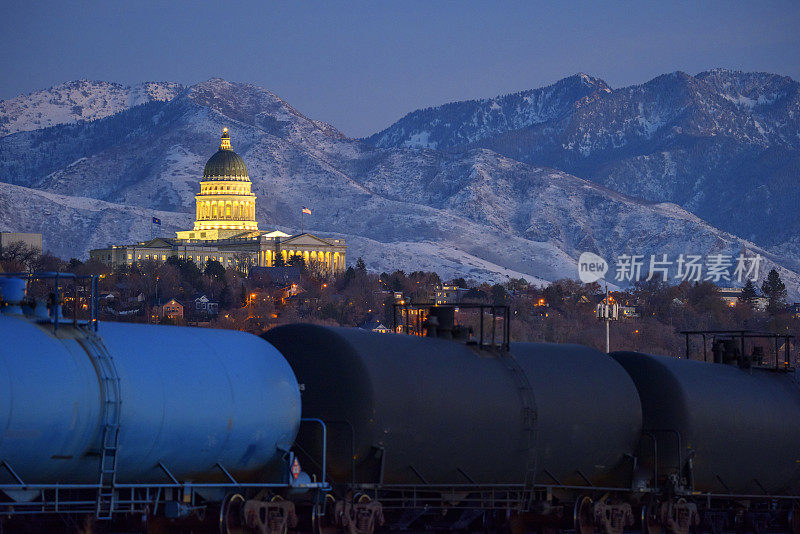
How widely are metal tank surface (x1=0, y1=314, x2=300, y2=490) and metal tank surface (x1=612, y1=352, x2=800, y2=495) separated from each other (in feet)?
33.2

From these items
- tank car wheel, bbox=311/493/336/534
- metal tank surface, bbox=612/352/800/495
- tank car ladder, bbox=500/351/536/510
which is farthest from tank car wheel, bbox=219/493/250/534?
metal tank surface, bbox=612/352/800/495

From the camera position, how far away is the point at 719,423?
1339 inches

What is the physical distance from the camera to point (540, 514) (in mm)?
30875

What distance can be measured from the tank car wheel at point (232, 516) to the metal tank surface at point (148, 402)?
43cm

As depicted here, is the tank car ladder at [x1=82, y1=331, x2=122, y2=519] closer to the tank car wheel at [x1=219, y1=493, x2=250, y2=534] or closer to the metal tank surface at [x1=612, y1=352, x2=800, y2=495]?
the tank car wheel at [x1=219, y1=493, x2=250, y2=534]

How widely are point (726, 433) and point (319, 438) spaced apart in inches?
459

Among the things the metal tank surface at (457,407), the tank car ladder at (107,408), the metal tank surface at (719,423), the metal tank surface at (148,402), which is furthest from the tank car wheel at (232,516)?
the metal tank surface at (719,423)

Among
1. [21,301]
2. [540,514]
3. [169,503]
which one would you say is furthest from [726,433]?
[21,301]

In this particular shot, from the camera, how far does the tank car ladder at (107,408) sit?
22594mm

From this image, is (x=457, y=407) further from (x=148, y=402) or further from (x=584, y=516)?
(x=148, y=402)

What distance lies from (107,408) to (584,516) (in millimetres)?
12865

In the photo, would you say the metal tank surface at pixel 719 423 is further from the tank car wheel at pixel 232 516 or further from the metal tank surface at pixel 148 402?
the tank car wheel at pixel 232 516

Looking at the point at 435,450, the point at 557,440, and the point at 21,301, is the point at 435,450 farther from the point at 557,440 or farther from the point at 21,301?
the point at 21,301

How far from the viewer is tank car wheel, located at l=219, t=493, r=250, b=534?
985 inches
